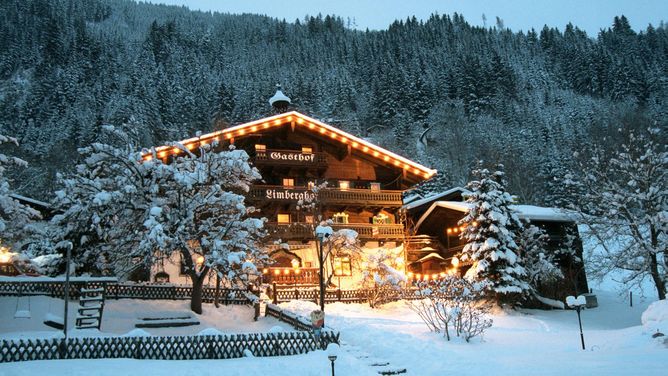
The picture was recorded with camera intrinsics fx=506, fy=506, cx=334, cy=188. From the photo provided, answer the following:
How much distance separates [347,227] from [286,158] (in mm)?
6308

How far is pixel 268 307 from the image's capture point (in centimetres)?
2283

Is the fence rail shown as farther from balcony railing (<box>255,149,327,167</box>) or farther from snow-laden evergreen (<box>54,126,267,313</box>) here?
balcony railing (<box>255,149,327,167</box>)

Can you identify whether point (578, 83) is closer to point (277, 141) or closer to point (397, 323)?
point (277, 141)

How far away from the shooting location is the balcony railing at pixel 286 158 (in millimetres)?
34344

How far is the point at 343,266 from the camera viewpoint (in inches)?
1363

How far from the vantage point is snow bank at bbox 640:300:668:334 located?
670 inches

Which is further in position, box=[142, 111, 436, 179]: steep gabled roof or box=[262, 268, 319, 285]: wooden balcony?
box=[142, 111, 436, 179]: steep gabled roof

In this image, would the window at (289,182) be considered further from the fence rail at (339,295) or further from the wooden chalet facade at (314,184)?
the fence rail at (339,295)

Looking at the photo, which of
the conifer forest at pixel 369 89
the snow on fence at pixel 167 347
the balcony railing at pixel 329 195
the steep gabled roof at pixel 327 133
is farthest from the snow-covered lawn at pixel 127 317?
the conifer forest at pixel 369 89

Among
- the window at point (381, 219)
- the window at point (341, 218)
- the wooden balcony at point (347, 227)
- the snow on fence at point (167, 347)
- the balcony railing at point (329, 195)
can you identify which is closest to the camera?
the snow on fence at point (167, 347)

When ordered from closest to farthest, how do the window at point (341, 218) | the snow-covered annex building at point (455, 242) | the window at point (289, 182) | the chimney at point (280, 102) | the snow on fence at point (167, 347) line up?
the snow on fence at point (167, 347) < the snow-covered annex building at point (455, 242) < the window at point (341, 218) < the window at point (289, 182) < the chimney at point (280, 102)

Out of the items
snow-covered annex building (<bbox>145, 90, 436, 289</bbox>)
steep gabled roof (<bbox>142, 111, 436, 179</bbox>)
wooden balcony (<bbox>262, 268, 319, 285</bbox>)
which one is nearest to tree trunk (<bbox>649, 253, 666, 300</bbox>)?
snow-covered annex building (<bbox>145, 90, 436, 289</bbox>)

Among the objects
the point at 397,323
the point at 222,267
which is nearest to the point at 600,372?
the point at 397,323

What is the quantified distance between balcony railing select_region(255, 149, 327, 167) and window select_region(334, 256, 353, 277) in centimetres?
673
